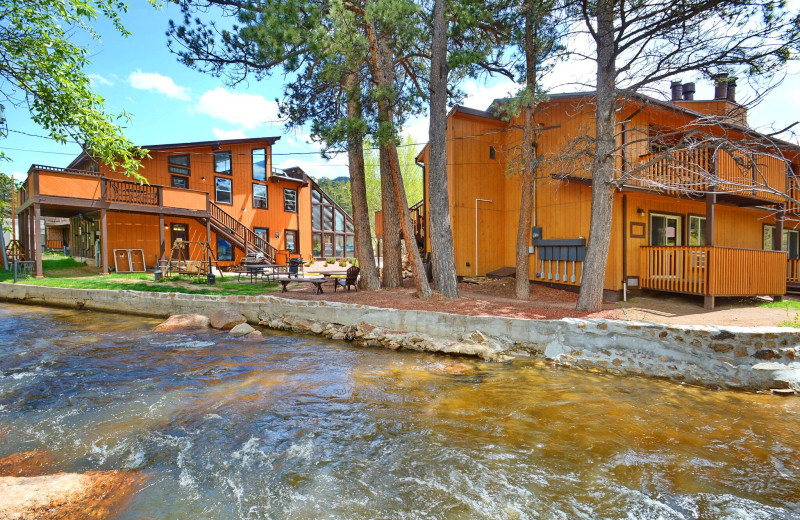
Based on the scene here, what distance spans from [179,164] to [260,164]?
4.57 m

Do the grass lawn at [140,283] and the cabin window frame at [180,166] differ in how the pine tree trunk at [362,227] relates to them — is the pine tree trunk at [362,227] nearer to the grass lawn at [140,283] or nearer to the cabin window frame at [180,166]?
the grass lawn at [140,283]

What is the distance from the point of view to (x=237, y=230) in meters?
20.7

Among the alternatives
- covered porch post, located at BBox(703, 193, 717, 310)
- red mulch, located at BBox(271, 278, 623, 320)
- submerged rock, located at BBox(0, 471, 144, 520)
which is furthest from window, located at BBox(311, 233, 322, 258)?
submerged rock, located at BBox(0, 471, 144, 520)

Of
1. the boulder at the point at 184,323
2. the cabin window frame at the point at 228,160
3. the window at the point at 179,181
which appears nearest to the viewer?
the boulder at the point at 184,323

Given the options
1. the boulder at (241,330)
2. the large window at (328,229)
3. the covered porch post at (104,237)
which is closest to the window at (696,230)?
the boulder at (241,330)

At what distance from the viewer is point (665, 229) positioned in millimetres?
11891

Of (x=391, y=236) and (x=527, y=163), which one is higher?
(x=527, y=163)

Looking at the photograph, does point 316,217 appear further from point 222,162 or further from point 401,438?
point 401,438

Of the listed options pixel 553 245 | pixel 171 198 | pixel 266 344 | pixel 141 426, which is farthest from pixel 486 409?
pixel 171 198

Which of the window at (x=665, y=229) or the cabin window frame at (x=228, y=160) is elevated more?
the cabin window frame at (x=228, y=160)

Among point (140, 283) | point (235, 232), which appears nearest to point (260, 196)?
point (235, 232)

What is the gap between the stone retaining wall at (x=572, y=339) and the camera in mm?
5695

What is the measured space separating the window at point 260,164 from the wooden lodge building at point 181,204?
0.06m

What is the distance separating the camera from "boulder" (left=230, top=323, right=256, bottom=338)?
918cm
